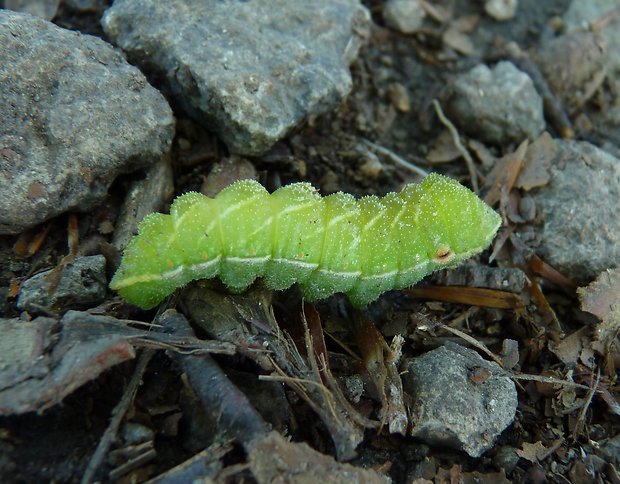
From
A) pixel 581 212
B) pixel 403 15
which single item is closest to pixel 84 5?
pixel 403 15

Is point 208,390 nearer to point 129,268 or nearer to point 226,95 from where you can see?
point 129,268

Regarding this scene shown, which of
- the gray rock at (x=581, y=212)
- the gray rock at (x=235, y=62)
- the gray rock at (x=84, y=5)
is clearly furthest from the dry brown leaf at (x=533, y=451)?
the gray rock at (x=84, y=5)

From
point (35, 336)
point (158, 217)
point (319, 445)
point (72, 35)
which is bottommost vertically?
point (319, 445)

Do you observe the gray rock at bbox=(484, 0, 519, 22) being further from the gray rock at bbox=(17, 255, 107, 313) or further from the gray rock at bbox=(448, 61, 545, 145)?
the gray rock at bbox=(17, 255, 107, 313)

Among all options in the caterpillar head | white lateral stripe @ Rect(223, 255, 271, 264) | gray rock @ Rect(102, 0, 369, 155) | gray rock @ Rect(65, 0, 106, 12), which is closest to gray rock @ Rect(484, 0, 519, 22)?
gray rock @ Rect(102, 0, 369, 155)

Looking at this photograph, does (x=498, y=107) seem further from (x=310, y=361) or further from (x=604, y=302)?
(x=310, y=361)

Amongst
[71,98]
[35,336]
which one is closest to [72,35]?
[71,98]

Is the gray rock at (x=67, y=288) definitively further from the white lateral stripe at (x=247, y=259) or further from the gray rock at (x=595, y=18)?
the gray rock at (x=595, y=18)
